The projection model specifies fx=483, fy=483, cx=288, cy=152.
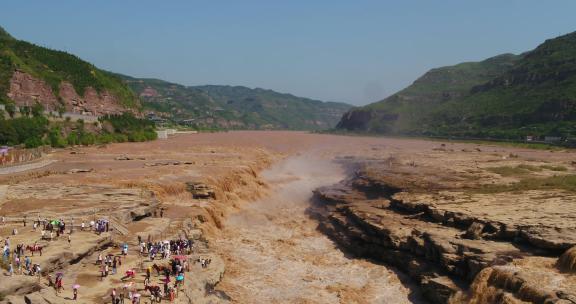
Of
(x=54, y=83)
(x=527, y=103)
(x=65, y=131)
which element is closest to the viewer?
(x=65, y=131)

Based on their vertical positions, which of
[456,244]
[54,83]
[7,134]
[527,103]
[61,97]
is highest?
[527,103]

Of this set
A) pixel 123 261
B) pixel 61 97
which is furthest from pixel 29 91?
pixel 123 261

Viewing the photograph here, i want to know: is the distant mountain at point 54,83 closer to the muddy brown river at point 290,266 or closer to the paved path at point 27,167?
the paved path at point 27,167

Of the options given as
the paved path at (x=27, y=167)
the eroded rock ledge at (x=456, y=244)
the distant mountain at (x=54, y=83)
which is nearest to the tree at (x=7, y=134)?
the paved path at (x=27, y=167)

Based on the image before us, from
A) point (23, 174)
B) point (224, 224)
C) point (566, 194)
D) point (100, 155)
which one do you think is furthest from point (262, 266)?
point (100, 155)

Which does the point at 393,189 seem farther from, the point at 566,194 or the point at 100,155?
the point at 100,155

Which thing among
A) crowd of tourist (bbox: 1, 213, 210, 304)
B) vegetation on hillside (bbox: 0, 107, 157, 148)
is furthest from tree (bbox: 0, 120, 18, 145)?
crowd of tourist (bbox: 1, 213, 210, 304)

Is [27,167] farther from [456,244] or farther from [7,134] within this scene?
[456,244]
